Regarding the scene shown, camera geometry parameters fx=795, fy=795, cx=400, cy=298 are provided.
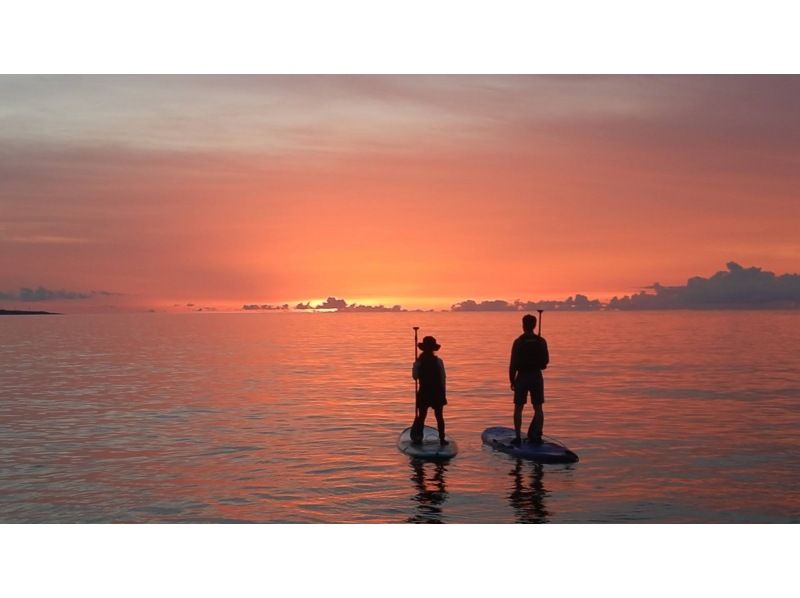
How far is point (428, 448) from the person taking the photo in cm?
1844

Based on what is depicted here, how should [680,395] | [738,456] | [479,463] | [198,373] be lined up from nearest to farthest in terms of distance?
[479,463]
[738,456]
[680,395]
[198,373]

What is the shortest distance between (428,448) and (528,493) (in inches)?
155

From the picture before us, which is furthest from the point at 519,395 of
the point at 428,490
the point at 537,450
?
the point at 428,490

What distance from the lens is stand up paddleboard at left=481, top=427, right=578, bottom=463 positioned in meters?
17.6

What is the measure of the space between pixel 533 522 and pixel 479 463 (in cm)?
452

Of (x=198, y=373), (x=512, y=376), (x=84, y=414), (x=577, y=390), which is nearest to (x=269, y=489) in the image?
(x=512, y=376)

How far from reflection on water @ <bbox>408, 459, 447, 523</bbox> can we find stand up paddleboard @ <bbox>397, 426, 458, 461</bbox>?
0.63ft

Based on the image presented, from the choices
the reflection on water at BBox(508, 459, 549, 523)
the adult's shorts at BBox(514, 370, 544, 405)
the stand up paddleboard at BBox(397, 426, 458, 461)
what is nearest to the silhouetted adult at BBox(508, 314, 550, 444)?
the adult's shorts at BBox(514, 370, 544, 405)

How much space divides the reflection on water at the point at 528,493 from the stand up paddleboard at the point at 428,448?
157cm

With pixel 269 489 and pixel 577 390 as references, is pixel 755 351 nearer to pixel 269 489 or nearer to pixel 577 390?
pixel 577 390

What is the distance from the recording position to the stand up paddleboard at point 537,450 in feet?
57.7

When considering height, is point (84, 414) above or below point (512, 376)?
below

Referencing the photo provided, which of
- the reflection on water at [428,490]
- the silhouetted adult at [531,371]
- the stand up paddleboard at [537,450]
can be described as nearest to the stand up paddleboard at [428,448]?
the reflection on water at [428,490]

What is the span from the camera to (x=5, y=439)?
2222 cm
